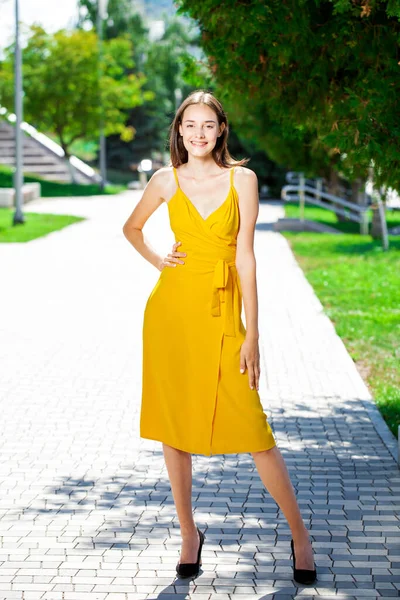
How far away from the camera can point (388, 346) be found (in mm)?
10539

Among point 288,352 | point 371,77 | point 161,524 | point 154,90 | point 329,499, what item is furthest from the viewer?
point 154,90

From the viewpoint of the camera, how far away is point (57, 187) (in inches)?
1845

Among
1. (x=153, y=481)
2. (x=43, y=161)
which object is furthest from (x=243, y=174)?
(x=43, y=161)

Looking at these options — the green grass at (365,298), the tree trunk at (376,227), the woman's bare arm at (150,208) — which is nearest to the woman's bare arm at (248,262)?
the woman's bare arm at (150,208)

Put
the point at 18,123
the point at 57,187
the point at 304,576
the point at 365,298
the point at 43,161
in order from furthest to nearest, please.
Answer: the point at 43,161, the point at 57,187, the point at 18,123, the point at 365,298, the point at 304,576

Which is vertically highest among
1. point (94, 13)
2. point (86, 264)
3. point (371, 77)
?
point (94, 13)

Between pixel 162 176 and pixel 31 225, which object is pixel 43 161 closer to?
pixel 31 225

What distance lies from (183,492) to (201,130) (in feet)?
4.70

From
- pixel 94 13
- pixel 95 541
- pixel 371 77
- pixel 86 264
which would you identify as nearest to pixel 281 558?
pixel 95 541

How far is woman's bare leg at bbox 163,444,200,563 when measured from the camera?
14.7 ft

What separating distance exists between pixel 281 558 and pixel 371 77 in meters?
3.18

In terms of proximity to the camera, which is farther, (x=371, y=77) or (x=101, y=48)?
(x=101, y=48)

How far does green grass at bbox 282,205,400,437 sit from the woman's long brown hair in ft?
10.6

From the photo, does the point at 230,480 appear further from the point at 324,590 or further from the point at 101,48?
the point at 101,48
